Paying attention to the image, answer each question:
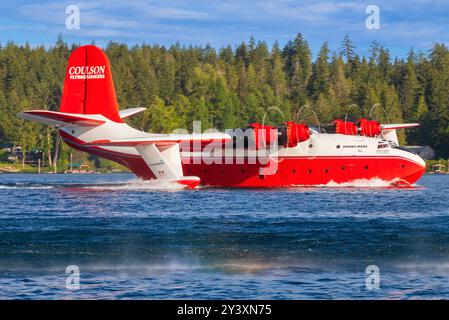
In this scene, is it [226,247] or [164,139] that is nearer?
[226,247]

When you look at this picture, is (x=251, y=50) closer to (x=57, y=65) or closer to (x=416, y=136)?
(x=57, y=65)

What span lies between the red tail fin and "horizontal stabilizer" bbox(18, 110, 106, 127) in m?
0.77

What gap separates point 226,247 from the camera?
22.3 metres

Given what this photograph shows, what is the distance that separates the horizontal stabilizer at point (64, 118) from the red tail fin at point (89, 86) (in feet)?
2.52

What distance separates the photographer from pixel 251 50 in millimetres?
183375

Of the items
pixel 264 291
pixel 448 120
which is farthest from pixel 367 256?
pixel 448 120

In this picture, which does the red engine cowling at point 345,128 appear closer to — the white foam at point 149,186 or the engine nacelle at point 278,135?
the engine nacelle at point 278,135

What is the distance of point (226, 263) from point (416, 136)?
105610 millimetres

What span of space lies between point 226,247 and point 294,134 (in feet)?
81.9

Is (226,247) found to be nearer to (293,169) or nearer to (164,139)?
(164,139)

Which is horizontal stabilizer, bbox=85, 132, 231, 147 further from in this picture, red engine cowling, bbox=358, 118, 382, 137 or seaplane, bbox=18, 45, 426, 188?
red engine cowling, bbox=358, 118, 382, 137

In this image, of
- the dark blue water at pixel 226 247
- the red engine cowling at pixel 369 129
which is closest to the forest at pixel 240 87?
the red engine cowling at pixel 369 129

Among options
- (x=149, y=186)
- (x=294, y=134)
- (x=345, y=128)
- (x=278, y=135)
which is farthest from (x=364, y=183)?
(x=149, y=186)

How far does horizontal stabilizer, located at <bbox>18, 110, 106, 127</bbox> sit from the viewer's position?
150ft
